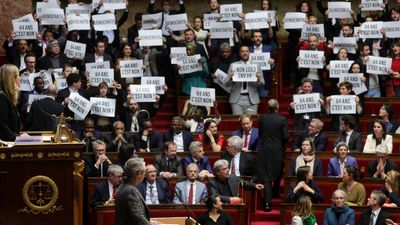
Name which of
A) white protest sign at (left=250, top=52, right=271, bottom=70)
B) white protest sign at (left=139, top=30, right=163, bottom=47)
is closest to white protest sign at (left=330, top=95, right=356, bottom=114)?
white protest sign at (left=250, top=52, right=271, bottom=70)

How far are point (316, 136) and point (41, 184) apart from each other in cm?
566

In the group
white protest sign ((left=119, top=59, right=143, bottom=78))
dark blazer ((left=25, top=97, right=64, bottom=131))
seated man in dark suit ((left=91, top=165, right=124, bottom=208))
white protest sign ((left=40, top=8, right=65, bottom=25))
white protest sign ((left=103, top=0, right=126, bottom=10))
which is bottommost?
seated man in dark suit ((left=91, top=165, right=124, bottom=208))

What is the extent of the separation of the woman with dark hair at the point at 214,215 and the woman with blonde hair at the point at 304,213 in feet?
2.15

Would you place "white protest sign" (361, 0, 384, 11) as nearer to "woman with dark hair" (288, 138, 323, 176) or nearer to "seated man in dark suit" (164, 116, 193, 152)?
"seated man in dark suit" (164, 116, 193, 152)

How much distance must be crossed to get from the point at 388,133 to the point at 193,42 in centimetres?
349

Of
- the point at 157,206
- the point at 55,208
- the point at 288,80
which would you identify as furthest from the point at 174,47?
the point at 55,208

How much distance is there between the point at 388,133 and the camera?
15.0 meters

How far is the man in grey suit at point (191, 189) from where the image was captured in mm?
13273

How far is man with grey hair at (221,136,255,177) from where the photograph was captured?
14.1 meters

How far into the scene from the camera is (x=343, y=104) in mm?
15516

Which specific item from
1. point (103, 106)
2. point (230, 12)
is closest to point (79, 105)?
point (103, 106)

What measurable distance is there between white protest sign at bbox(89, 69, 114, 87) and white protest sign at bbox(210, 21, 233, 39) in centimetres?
189

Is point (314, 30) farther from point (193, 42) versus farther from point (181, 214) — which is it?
point (181, 214)

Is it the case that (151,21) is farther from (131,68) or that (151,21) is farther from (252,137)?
(252,137)
